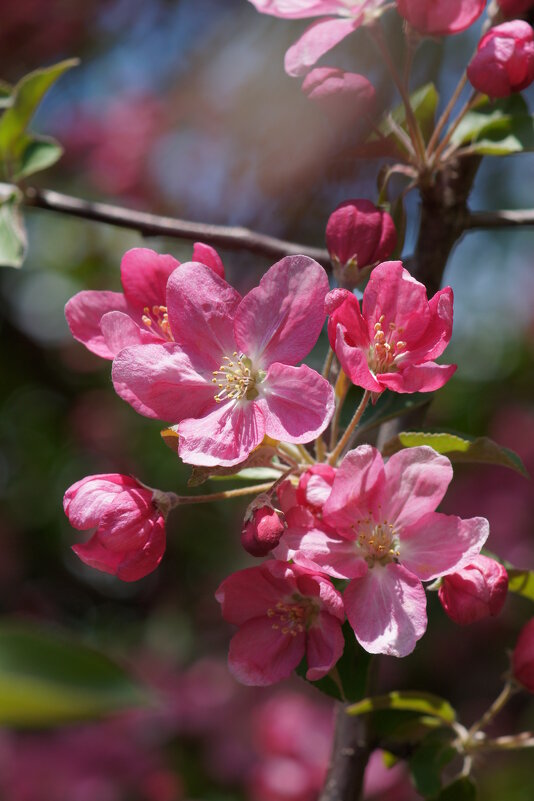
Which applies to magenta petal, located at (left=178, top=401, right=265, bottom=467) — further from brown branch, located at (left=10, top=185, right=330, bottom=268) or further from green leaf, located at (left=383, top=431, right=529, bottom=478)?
brown branch, located at (left=10, top=185, right=330, bottom=268)

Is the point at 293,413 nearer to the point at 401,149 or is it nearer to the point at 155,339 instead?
the point at 155,339

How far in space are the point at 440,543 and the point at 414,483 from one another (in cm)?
7

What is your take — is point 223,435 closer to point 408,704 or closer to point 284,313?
point 284,313

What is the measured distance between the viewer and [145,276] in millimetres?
1097

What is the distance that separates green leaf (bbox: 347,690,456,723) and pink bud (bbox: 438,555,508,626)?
0.33 metres

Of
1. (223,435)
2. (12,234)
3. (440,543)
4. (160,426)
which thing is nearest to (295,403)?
(223,435)

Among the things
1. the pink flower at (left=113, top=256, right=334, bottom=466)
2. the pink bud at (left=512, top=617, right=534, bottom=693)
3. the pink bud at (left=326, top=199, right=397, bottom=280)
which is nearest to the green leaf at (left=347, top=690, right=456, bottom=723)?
the pink bud at (left=512, top=617, right=534, bottom=693)

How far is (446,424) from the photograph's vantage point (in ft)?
9.20

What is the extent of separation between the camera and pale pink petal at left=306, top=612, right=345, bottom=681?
91cm

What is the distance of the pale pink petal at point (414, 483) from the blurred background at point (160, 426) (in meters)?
1.65

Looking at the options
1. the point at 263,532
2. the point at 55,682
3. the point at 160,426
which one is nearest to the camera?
the point at 55,682

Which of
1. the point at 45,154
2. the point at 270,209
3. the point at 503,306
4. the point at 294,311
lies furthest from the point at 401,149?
the point at 503,306

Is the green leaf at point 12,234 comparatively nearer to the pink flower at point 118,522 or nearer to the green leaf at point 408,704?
the pink flower at point 118,522

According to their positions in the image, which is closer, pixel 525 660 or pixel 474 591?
pixel 474 591
